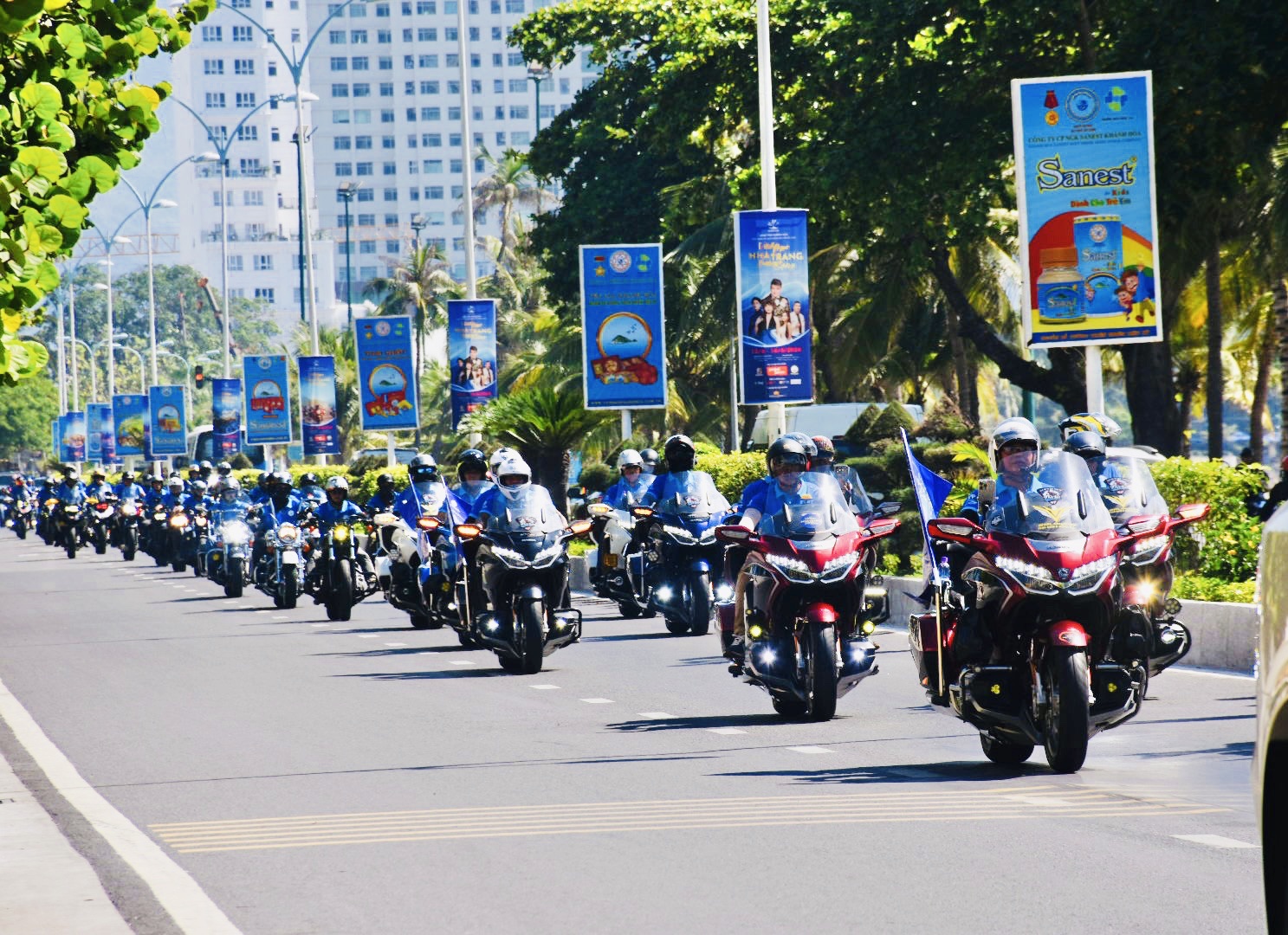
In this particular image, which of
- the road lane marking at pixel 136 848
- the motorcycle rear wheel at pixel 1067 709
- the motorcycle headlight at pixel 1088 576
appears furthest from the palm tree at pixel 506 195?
the motorcycle headlight at pixel 1088 576

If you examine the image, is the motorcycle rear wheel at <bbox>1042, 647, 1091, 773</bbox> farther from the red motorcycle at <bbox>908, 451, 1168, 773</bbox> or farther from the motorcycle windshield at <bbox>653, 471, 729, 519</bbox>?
the motorcycle windshield at <bbox>653, 471, 729, 519</bbox>

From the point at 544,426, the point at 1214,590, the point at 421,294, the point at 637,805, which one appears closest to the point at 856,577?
the point at 637,805

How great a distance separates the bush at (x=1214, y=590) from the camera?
55.2ft

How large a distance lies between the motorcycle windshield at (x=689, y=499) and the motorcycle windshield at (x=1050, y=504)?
33.3ft

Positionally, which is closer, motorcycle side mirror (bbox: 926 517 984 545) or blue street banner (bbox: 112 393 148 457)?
motorcycle side mirror (bbox: 926 517 984 545)

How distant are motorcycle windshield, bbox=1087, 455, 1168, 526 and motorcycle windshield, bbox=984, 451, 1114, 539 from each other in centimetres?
269

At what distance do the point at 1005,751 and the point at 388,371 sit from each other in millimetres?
30818

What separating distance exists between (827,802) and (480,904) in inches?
104

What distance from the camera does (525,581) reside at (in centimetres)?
1691

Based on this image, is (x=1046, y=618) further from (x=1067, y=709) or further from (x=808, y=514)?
(x=808, y=514)

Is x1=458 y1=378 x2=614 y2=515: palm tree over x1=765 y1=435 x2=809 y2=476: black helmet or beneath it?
over

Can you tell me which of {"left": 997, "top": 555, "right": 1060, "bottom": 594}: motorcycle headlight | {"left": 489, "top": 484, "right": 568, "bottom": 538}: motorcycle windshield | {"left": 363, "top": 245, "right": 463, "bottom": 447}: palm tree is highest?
{"left": 363, "top": 245, "right": 463, "bottom": 447}: palm tree

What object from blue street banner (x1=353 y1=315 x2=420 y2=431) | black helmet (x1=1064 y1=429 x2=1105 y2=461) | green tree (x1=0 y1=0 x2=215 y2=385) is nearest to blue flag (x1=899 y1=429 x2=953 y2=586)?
black helmet (x1=1064 y1=429 x2=1105 y2=461)

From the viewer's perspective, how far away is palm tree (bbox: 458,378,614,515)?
120 feet
